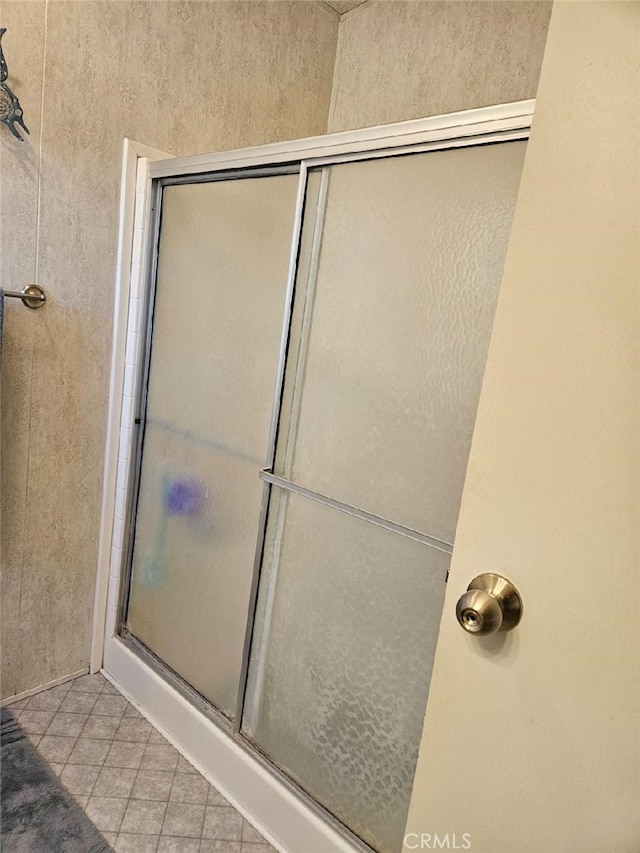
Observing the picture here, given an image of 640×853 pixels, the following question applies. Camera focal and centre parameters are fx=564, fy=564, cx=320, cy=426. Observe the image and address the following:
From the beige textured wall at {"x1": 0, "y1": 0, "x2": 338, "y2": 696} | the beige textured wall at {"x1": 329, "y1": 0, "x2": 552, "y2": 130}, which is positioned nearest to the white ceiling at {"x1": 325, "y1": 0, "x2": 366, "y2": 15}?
the beige textured wall at {"x1": 329, "y1": 0, "x2": 552, "y2": 130}

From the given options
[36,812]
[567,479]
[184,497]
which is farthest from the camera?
[184,497]

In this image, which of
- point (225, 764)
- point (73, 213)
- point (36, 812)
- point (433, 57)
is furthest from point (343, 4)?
point (36, 812)

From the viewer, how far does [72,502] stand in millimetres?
1726

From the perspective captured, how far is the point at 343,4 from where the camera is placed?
6.56 feet

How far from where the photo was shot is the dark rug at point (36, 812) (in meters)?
1.29

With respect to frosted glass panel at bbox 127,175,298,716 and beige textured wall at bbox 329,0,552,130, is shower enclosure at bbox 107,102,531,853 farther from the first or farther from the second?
beige textured wall at bbox 329,0,552,130

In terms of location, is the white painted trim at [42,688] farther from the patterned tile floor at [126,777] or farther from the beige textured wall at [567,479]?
the beige textured wall at [567,479]

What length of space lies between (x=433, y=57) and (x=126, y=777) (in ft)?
7.61

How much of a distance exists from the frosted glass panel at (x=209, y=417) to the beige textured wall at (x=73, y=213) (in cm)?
19

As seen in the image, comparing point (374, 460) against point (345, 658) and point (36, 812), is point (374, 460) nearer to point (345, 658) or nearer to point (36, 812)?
point (345, 658)

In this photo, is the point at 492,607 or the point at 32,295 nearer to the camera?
the point at 492,607

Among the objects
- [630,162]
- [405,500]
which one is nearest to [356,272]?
[405,500]

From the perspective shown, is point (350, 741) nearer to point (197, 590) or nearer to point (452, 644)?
point (197, 590)

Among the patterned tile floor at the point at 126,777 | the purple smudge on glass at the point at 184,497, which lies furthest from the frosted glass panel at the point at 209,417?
the patterned tile floor at the point at 126,777
